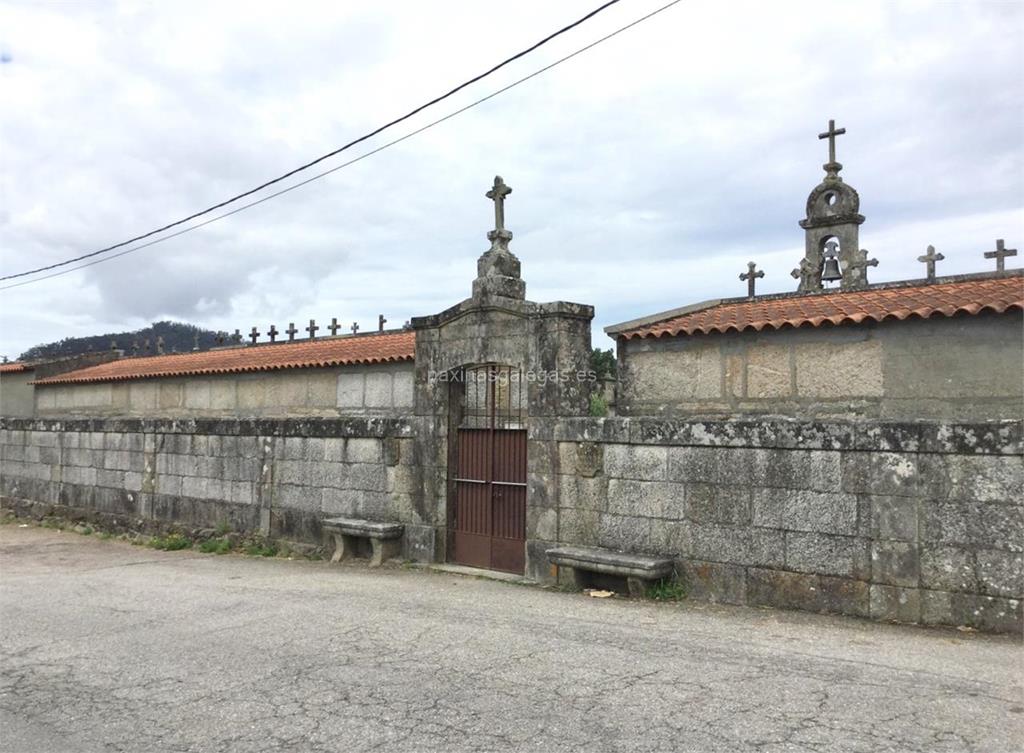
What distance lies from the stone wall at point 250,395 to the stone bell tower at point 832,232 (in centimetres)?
707

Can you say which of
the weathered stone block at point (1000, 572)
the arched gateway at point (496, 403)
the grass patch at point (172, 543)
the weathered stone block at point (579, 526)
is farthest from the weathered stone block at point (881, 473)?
the grass patch at point (172, 543)

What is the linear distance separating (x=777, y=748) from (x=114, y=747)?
3109 mm

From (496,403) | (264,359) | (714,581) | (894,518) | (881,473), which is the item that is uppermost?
(264,359)

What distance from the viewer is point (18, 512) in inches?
569

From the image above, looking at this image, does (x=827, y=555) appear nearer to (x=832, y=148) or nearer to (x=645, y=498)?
(x=645, y=498)

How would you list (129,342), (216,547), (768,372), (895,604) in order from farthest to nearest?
1. (129,342)
2. (216,547)
3. (768,372)
4. (895,604)

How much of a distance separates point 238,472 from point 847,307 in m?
7.90

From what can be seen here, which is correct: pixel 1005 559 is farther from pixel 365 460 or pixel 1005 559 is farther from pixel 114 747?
pixel 365 460

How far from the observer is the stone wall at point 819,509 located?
5.30 metres

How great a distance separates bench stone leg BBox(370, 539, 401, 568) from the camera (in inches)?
344

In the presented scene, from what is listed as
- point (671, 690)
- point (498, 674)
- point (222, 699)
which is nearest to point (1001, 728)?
point (671, 690)

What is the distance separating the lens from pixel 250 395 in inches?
563

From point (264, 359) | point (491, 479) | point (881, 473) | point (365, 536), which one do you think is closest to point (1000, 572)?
point (881, 473)

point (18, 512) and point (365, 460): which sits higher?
point (365, 460)
